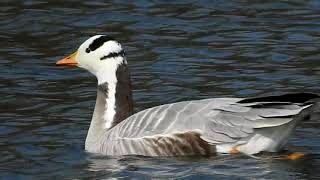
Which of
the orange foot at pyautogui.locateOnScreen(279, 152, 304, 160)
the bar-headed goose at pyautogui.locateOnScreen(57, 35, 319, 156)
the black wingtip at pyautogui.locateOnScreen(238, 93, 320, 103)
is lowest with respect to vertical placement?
the orange foot at pyautogui.locateOnScreen(279, 152, 304, 160)

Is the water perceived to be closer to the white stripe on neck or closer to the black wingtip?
the white stripe on neck

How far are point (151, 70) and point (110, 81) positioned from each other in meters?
3.00

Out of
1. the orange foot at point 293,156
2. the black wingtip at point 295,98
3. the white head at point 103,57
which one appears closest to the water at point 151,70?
the orange foot at point 293,156

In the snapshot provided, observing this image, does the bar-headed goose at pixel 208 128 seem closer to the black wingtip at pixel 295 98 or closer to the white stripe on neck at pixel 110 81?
the black wingtip at pixel 295 98

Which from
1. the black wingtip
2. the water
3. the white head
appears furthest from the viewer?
the white head

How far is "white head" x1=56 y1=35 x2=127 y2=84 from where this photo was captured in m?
13.8

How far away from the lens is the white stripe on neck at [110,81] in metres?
13.9

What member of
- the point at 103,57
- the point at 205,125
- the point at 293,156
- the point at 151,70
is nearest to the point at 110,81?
the point at 103,57

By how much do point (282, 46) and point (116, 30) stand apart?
8.89 feet

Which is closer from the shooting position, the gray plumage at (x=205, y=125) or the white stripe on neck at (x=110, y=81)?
the gray plumage at (x=205, y=125)

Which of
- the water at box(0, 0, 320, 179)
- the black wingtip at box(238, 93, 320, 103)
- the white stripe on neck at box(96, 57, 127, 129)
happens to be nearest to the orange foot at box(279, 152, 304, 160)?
the water at box(0, 0, 320, 179)

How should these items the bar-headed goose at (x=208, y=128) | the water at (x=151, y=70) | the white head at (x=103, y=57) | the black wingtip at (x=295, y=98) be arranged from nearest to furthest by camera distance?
the black wingtip at (x=295, y=98), the bar-headed goose at (x=208, y=128), the water at (x=151, y=70), the white head at (x=103, y=57)

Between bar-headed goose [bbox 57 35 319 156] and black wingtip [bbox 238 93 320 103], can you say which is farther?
bar-headed goose [bbox 57 35 319 156]

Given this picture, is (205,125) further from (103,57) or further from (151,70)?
(151,70)
